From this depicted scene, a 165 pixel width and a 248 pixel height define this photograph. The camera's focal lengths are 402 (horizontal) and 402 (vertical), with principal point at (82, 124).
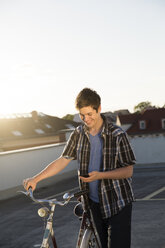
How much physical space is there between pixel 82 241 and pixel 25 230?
4.53 metres

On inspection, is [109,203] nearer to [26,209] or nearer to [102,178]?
[102,178]

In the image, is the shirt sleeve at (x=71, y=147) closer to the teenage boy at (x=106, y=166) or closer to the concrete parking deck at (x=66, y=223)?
the teenage boy at (x=106, y=166)

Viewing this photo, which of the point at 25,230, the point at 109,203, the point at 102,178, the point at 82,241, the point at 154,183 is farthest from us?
the point at 154,183

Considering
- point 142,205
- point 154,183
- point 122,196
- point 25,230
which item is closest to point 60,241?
point 25,230

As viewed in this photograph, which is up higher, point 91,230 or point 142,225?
point 91,230

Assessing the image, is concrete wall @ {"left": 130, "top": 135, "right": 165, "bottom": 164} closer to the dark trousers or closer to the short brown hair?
the dark trousers

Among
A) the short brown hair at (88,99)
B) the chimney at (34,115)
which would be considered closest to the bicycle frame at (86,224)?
the short brown hair at (88,99)

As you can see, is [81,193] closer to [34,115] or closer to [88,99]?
[88,99]

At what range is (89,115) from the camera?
125 inches

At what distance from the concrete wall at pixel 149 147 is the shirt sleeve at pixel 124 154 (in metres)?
41.2

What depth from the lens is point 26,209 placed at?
10148 mm

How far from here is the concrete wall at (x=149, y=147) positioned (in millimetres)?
43969

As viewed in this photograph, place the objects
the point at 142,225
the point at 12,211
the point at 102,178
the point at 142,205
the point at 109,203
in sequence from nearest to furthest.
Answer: the point at 102,178 < the point at 109,203 < the point at 142,225 < the point at 142,205 < the point at 12,211

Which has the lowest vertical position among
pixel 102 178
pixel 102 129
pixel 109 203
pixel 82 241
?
pixel 82 241
